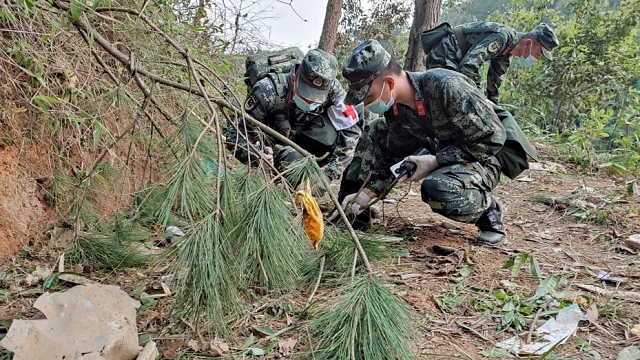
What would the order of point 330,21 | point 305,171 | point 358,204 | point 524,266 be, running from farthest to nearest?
point 330,21
point 358,204
point 524,266
point 305,171

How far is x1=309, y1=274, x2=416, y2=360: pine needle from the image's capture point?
1229 mm

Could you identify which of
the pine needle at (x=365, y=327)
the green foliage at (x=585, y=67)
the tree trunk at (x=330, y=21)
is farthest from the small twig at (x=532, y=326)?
the tree trunk at (x=330, y=21)

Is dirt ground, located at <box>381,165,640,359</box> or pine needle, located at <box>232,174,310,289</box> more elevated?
pine needle, located at <box>232,174,310,289</box>

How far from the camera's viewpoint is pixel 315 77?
267 cm

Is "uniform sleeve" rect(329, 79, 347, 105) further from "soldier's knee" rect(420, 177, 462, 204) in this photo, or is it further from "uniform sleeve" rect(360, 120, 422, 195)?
"soldier's knee" rect(420, 177, 462, 204)

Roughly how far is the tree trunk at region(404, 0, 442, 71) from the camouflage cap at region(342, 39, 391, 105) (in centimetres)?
381

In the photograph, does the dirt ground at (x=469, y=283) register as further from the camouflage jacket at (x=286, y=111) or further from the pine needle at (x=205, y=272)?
the camouflage jacket at (x=286, y=111)

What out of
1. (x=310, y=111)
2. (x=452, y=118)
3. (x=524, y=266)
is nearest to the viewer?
(x=524, y=266)

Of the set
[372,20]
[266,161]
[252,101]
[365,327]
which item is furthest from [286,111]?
[372,20]

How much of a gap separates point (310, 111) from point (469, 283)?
1529 mm

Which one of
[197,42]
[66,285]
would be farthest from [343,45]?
[66,285]

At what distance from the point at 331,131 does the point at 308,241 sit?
5.97 feet

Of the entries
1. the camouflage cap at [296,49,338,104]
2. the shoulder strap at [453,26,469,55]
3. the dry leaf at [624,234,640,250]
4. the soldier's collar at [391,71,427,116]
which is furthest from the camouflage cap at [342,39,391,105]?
the shoulder strap at [453,26,469,55]

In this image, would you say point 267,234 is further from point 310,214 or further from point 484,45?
point 484,45
